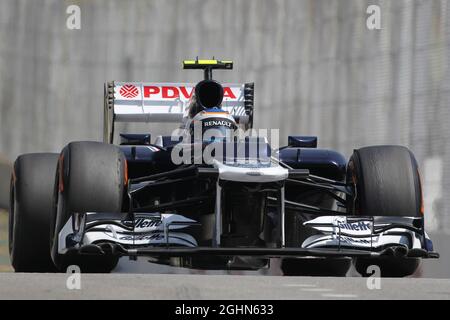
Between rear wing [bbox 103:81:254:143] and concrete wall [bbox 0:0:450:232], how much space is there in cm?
698

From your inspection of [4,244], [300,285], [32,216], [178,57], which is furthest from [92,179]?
[178,57]

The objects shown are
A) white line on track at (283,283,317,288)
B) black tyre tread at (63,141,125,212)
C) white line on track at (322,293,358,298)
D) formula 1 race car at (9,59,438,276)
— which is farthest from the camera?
black tyre tread at (63,141,125,212)

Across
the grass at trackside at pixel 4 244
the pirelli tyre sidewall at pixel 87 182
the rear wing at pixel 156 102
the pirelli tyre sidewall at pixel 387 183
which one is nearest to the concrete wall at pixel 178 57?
the grass at trackside at pixel 4 244

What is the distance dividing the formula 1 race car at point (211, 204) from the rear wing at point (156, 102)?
148 cm

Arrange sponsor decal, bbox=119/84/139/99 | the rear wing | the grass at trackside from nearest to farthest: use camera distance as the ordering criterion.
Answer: the rear wing → sponsor decal, bbox=119/84/139/99 → the grass at trackside

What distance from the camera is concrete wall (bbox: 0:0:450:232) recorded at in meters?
18.3

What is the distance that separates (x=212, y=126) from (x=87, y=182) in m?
1.56

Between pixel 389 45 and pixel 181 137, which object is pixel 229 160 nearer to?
pixel 181 137

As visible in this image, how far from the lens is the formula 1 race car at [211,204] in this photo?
24.5ft

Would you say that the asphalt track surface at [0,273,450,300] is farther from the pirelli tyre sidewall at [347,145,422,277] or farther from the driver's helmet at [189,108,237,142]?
the driver's helmet at [189,108,237,142]

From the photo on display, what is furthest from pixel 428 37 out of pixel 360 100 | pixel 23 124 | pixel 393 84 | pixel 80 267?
pixel 80 267

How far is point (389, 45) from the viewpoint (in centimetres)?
1695

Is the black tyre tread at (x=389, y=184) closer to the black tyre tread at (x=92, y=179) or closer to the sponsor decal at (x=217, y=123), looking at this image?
the sponsor decal at (x=217, y=123)

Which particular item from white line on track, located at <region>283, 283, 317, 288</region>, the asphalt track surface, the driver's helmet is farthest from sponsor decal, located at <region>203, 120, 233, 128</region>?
white line on track, located at <region>283, 283, 317, 288</region>
